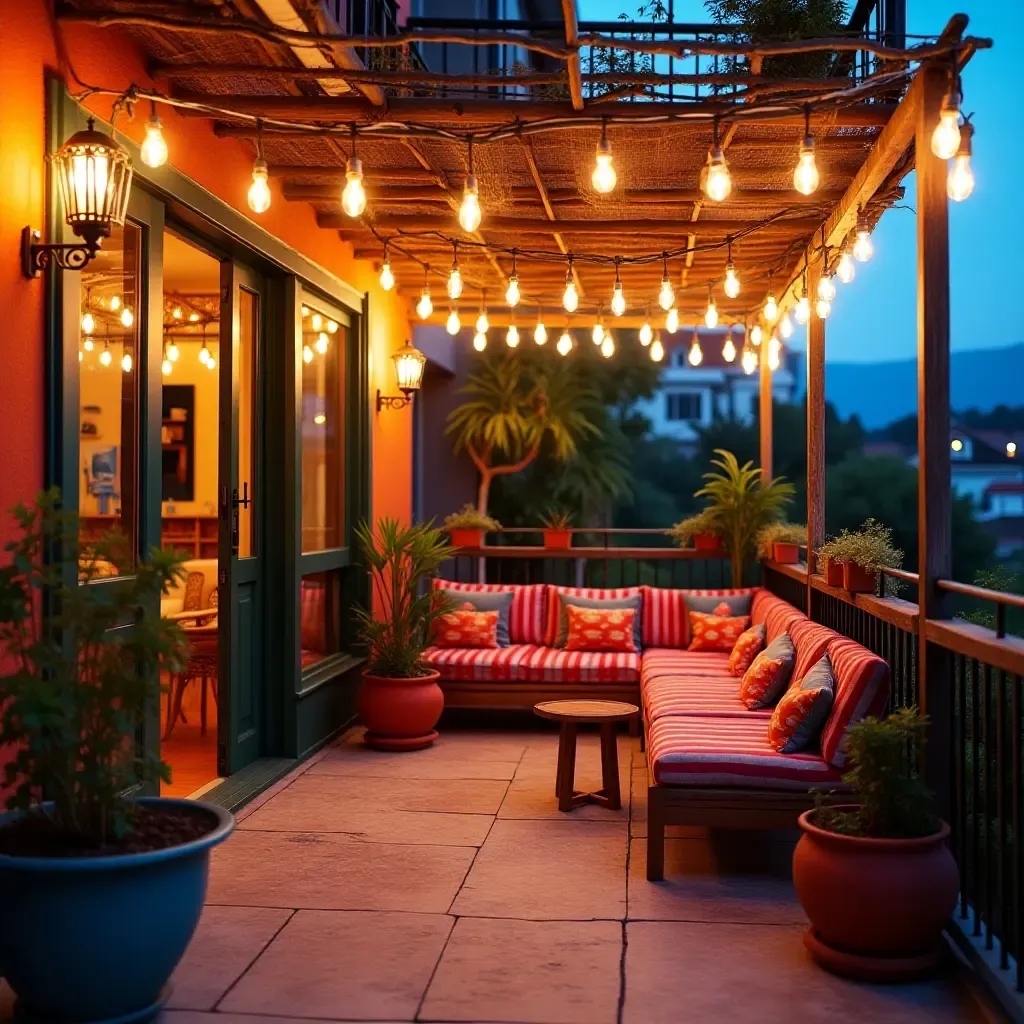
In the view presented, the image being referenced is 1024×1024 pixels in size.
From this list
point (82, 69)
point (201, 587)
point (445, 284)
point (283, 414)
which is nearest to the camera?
point (82, 69)

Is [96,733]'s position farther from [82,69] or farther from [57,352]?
[82,69]

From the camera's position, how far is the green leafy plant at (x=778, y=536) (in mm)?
7883

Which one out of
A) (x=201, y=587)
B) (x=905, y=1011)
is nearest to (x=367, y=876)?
(x=905, y=1011)

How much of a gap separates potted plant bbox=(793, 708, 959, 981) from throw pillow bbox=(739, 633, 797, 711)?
6.22 feet

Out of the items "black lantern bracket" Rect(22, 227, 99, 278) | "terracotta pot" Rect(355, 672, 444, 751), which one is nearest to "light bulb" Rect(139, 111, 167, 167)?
"black lantern bracket" Rect(22, 227, 99, 278)

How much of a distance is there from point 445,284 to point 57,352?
5.22 metres


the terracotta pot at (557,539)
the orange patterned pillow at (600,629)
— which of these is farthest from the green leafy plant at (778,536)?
the terracotta pot at (557,539)

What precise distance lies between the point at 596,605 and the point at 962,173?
15.5ft

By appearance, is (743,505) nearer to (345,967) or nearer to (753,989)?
(753,989)

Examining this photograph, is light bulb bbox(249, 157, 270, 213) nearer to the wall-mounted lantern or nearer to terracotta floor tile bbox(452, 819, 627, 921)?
the wall-mounted lantern

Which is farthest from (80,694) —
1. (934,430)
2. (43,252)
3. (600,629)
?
(600,629)

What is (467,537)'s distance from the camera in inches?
355

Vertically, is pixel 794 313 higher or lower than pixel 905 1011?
higher

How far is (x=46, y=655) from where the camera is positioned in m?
2.92
